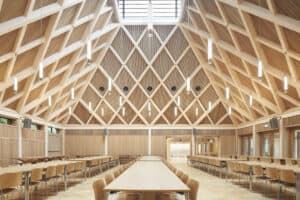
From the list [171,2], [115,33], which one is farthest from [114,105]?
[171,2]

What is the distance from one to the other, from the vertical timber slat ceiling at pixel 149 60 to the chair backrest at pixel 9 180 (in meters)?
5.62

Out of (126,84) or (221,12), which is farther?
(126,84)

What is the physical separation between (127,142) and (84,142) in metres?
3.38

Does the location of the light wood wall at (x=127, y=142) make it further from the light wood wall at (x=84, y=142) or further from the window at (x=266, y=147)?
the window at (x=266, y=147)

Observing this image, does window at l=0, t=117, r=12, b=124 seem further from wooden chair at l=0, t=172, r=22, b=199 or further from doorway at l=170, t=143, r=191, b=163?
doorway at l=170, t=143, r=191, b=163

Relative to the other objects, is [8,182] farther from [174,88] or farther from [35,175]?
[174,88]

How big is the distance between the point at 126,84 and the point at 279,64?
13382 mm

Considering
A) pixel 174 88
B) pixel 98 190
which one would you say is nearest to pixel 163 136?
pixel 174 88

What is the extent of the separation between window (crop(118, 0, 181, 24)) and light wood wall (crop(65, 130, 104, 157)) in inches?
421

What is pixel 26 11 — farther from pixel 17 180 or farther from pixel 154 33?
pixel 154 33

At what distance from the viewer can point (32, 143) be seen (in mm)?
22984

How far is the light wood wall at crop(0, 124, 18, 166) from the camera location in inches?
714

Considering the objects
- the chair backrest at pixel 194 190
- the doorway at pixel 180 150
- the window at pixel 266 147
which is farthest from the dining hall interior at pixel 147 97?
Result: the doorway at pixel 180 150

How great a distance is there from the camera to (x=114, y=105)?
93.7 ft
